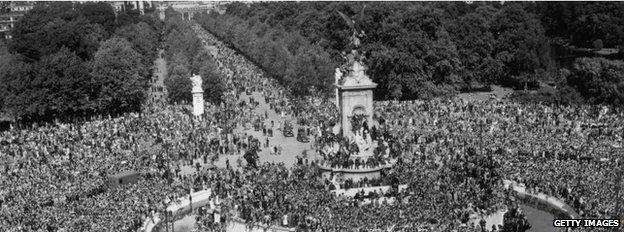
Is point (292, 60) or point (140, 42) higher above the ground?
point (140, 42)

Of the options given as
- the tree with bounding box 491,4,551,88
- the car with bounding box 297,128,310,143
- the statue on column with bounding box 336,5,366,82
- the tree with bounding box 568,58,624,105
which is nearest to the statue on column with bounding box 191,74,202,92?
the car with bounding box 297,128,310,143

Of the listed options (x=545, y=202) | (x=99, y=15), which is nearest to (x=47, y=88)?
(x=545, y=202)

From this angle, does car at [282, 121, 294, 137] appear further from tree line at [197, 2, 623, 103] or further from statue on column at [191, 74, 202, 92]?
tree line at [197, 2, 623, 103]

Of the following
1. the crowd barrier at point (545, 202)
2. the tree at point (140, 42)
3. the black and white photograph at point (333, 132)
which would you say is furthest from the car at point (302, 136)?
the tree at point (140, 42)

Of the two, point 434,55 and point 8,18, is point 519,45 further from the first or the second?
point 8,18

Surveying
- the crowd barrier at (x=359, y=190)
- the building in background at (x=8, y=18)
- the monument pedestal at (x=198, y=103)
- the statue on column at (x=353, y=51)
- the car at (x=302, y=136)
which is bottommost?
the crowd barrier at (x=359, y=190)

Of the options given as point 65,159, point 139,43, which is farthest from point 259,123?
point 139,43

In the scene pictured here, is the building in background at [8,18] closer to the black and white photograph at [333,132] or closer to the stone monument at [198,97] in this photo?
the black and white photograph at [333,132]
